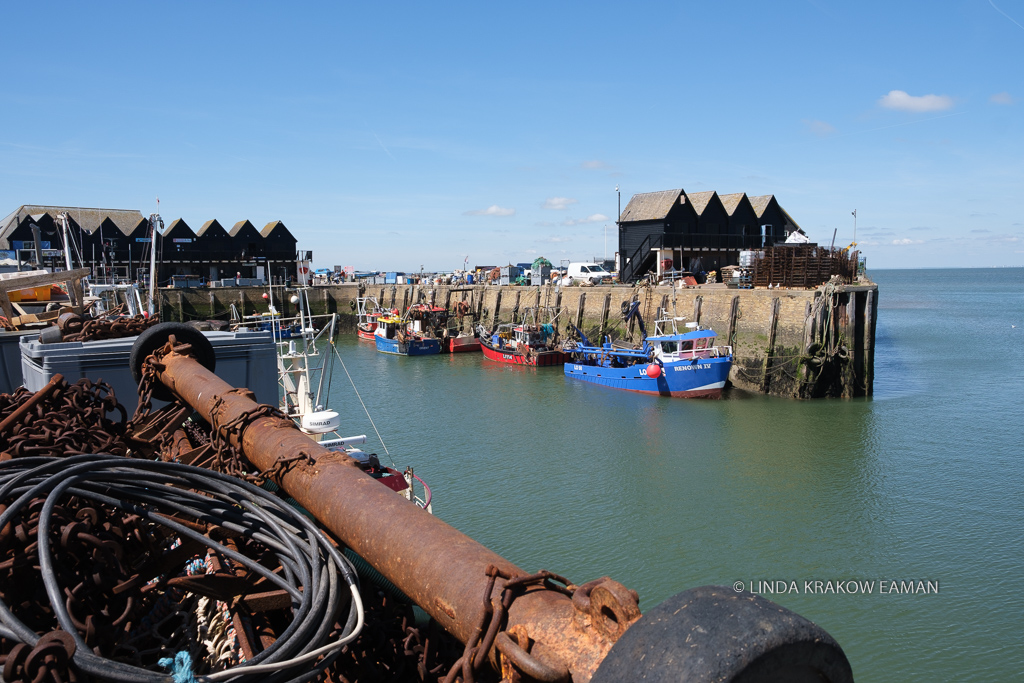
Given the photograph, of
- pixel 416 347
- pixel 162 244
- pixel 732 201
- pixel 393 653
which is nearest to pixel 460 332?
pixel 416 347

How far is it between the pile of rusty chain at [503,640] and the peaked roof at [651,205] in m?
49.2

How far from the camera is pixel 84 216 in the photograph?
65.0 meters

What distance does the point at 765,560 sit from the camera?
43.4 ft

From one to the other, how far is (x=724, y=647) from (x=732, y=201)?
189 ft

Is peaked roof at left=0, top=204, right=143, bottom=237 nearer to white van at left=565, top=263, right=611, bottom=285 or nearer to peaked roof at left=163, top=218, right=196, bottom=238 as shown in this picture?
peaked roof at left=163, top=218, right=196, bottom=238

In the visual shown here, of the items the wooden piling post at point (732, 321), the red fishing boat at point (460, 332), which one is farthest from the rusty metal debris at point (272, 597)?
the red fishing boat at point (460, 332)

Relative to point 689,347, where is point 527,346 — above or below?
below

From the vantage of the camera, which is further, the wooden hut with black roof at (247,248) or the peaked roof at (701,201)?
the wooden hut with black roof at (247,248)

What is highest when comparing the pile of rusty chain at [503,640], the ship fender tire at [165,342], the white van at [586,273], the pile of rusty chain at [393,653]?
the white van at [586,273]

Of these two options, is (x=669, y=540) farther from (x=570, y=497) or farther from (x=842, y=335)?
(x=842, y=335)

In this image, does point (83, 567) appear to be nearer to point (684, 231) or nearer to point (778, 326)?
point (778, 326)

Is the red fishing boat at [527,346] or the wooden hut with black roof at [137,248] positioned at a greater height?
the wooden hut with black roof at [137,248]

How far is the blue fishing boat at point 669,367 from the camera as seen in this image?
2930 centimetres

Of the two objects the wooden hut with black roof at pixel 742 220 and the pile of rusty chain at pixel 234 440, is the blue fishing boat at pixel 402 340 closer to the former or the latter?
the wooden hut with black roof at pixel 742 220
